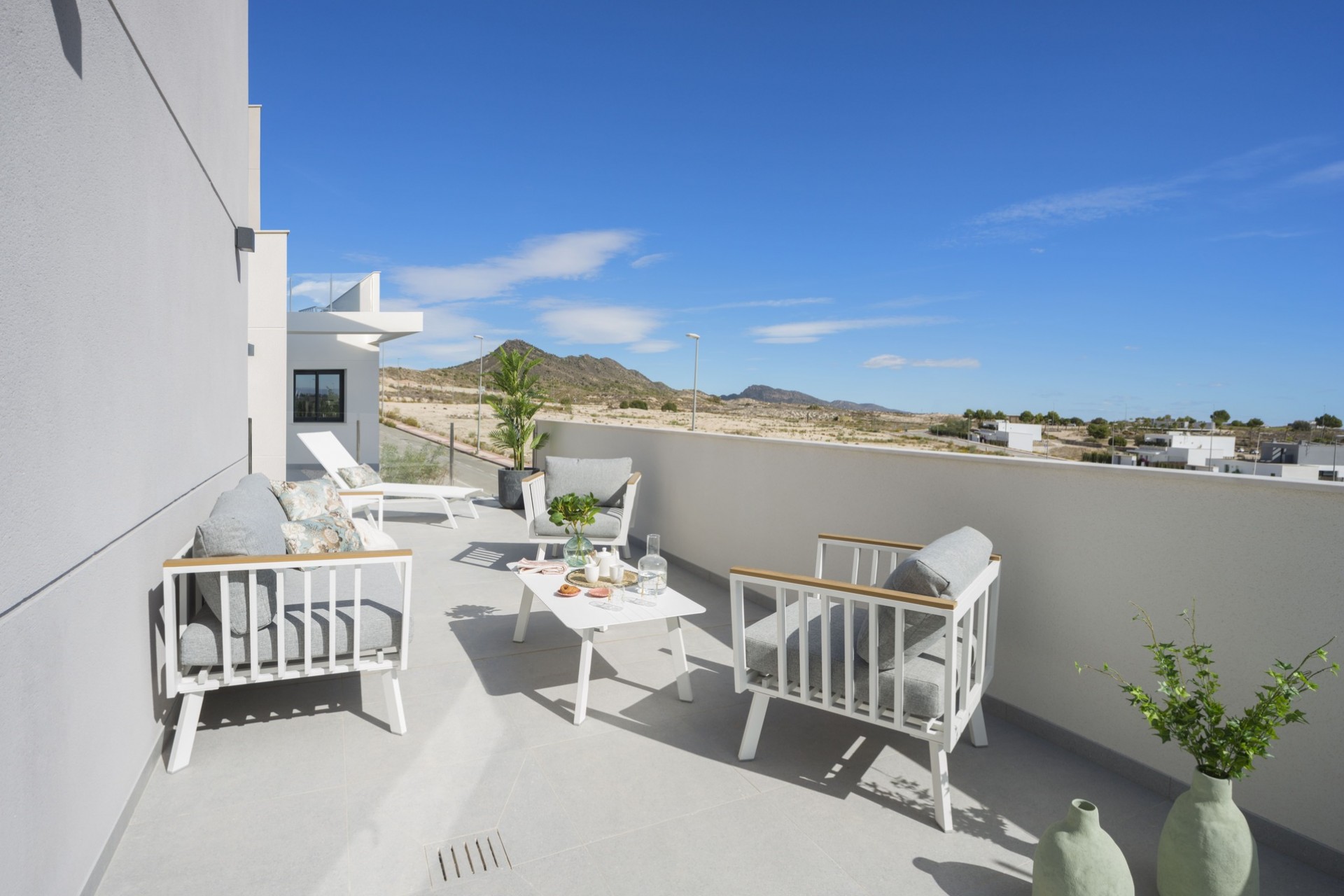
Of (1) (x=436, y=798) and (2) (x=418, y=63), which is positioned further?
(2) (x=418, y=63)

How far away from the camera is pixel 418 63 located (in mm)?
10617

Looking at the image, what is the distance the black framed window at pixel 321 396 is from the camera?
1391cm

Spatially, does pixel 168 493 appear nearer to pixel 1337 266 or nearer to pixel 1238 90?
pixel 1238 90

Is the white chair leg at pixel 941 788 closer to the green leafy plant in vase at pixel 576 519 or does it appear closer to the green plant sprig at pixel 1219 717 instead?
the green plant sprig at pixel 1219 717

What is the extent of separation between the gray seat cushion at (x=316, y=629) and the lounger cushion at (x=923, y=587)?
190cm

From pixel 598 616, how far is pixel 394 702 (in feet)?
3.03

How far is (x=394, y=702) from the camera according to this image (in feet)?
9.07

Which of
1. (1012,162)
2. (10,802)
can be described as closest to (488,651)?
(10,802)

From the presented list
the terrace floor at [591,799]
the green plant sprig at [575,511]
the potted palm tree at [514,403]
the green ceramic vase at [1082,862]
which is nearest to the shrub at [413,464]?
the potted palm tree at [514,403]

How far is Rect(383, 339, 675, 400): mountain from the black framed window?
2410 cm

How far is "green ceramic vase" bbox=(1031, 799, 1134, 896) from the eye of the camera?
1694 millimetres

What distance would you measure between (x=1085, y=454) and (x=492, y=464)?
13.9m

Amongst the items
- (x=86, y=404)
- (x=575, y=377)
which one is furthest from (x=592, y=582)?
(x=575, y=377)

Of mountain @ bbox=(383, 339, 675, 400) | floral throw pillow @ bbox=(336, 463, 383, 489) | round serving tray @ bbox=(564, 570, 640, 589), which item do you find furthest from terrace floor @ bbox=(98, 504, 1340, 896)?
mountain @ bbox=(383, 339, 675, 400)
